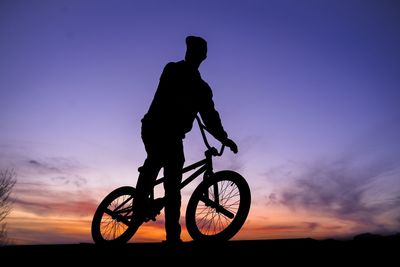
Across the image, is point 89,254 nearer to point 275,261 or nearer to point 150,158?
point 275,261

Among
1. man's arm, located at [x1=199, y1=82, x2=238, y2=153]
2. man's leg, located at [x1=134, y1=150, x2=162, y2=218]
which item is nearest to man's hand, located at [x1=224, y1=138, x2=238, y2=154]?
man's arm, located at [x1=199, y1=82, x2=238, y2=153]

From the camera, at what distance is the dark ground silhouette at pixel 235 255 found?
2660 millimetres

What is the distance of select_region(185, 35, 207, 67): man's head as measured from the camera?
A: 495 centimetres

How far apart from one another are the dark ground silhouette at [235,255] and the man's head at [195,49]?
2774mm

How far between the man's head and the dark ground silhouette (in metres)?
2.77

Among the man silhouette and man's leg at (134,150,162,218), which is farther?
man's leg at (134,150,162,218)

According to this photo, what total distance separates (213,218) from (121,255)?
207cm

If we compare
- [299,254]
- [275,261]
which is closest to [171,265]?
[275,261]

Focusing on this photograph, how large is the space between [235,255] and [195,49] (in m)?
3.08

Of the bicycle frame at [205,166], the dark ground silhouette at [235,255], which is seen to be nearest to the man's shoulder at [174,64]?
the bicycle frame at [205,166]

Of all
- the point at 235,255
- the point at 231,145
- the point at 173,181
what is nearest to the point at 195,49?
the point at 231,145

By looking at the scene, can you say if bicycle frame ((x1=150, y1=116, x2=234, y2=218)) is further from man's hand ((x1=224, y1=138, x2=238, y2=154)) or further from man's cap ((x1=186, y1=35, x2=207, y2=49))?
man's cap ((x1=186, y1=35, x2=207, y2=49))

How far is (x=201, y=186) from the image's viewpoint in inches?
199

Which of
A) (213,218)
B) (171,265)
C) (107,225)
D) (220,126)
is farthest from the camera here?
(107,225)
